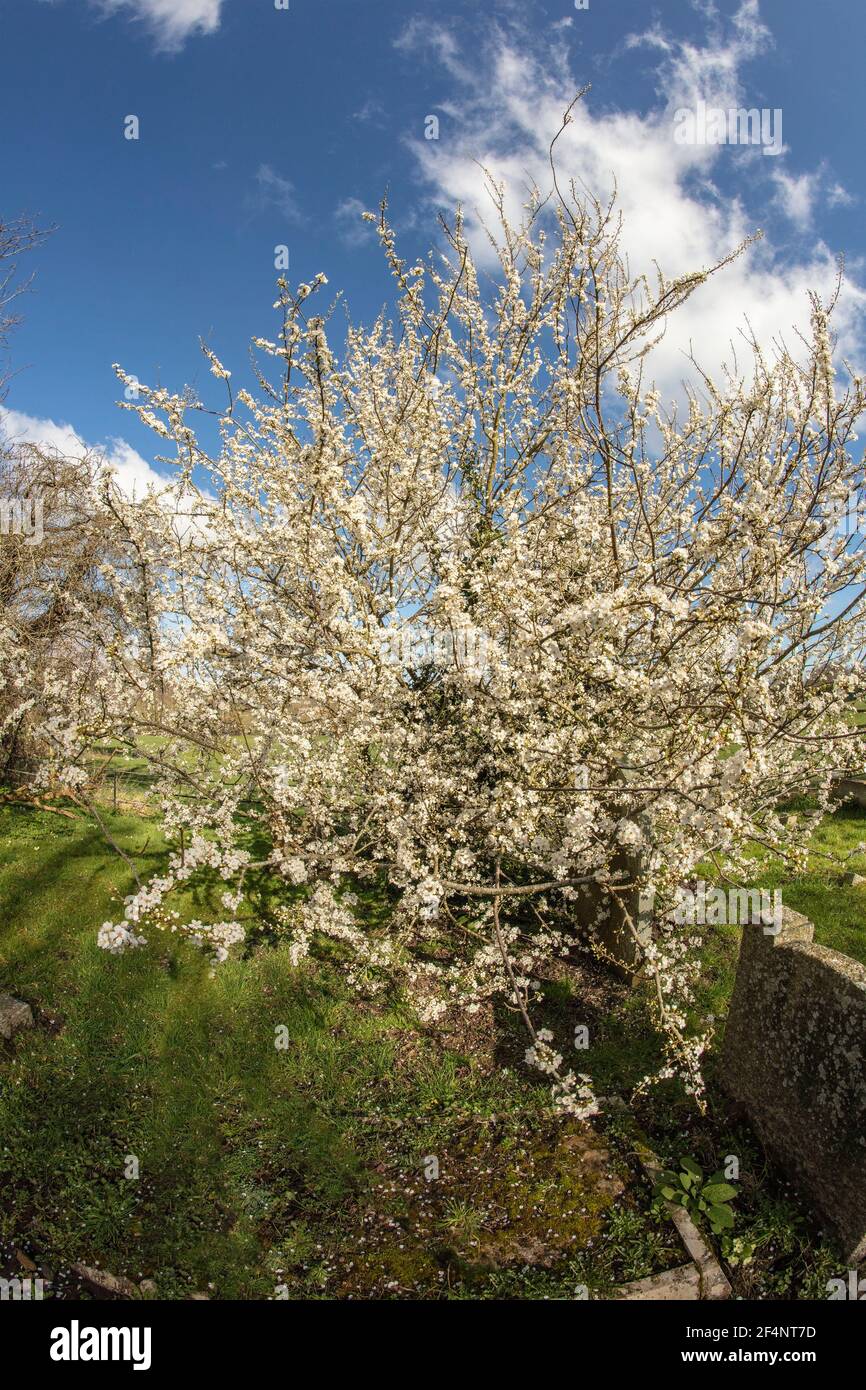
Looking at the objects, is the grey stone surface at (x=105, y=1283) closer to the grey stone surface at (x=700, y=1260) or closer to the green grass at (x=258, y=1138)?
the green grass at (x=258, y=1138)

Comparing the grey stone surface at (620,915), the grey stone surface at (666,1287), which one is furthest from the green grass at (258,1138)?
the grey stone surface at (620,915)

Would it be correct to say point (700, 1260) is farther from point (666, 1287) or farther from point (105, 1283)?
point (105, 1283)

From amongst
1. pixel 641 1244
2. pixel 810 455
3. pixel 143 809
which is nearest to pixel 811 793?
pixel 810 455

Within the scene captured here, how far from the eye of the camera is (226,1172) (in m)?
4.51

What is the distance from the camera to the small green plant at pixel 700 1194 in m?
3.92

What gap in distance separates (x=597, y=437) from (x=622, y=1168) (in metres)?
6.18

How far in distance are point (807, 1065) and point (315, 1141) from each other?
350 cm

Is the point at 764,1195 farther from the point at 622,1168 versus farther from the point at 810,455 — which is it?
the point at 810,455

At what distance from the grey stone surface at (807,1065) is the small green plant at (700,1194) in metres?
0.52

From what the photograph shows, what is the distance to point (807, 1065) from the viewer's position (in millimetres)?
4160

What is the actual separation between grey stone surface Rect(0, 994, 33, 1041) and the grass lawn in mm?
130

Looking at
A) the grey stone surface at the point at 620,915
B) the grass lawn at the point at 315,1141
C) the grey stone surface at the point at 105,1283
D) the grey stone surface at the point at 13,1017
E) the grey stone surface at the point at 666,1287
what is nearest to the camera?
the grey stone surface at the point at 666,1287

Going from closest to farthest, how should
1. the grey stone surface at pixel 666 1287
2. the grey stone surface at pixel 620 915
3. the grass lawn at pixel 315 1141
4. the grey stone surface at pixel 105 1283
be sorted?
1. the grey stone surface at pixel 666 1287
2. the grey stone surface at pixel 105 1283
3. the grass lawn at pixel 315 1141
4. the grey stone surface at pixel 620 915

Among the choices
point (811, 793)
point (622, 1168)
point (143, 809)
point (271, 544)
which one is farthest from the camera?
point (811, 793)
